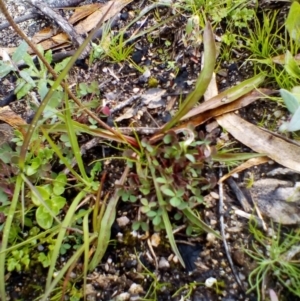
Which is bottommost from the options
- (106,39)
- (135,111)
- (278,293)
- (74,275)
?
(278,293)

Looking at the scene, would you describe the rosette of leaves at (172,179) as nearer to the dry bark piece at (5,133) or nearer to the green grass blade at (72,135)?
the green grass blade at (72,135)

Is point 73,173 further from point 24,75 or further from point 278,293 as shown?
point 278,293

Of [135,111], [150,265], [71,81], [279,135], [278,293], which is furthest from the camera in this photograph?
[71,81]

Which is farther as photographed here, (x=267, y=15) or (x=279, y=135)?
(x=267, y=15)

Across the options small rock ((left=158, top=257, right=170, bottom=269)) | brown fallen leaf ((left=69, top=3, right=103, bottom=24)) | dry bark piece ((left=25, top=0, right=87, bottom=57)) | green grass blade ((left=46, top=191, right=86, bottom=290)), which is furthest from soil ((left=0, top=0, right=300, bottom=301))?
brown fallen leaf ((left=69, top=3, right=103, bottom=24))

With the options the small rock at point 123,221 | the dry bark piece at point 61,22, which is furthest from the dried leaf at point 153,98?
the small rock at point 123,221

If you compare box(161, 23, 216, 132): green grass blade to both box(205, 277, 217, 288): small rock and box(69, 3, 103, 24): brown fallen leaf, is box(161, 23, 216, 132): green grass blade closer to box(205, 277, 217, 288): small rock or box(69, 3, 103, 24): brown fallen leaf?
box(205, 277, 217, 288): small rock

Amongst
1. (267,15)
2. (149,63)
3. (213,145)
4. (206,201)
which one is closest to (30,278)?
(206,201)

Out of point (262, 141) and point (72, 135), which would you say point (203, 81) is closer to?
point (262, 141)
